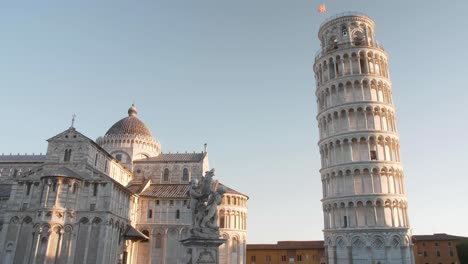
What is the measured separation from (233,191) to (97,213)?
79.2ft

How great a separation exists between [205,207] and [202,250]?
68.9 inches

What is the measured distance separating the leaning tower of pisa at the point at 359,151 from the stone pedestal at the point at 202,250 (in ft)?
85.4

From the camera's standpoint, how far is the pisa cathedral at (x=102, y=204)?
35469mm

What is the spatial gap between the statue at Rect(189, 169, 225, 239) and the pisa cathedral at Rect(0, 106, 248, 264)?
973 inches

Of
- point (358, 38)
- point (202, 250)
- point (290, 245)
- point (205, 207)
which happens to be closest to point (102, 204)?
point (205, 207)

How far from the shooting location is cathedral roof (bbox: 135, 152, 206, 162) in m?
54.7

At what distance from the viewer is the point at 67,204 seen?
36.4 meters

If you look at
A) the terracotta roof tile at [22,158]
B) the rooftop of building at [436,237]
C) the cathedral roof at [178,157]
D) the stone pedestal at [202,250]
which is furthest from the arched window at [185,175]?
the rooftop of building at [436,237]

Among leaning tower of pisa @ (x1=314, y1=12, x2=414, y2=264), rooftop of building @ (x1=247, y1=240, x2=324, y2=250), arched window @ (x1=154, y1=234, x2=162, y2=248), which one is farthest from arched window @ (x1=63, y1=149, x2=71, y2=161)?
rooftop of building @ (x1=247, y1=240, x2=324, y2=250)

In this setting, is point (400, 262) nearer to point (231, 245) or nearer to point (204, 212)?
point (231, 245)

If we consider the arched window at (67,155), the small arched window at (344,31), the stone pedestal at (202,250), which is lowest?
the stone pedestal at (202,250)

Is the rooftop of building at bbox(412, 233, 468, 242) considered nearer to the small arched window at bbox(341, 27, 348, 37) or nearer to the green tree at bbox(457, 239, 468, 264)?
the green tree at bbox(457, 239, 468, 264)

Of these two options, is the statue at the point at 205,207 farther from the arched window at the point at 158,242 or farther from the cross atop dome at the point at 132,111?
the cross atop dome at the point at 132,111

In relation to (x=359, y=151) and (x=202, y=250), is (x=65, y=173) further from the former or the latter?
(x=359, y=151)
